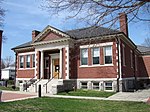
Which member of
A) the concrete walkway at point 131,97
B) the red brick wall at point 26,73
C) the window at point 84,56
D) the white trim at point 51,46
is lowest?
the concrete walkway at point 131,97

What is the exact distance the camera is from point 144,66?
34094 millimetres

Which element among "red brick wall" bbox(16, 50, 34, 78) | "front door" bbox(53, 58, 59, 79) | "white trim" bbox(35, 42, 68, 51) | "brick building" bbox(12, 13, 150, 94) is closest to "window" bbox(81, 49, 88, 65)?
"brick building" bbox(12, 13, 150, 94)

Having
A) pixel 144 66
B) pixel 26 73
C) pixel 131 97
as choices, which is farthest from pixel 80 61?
pixel 144 66

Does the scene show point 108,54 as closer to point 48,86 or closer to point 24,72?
point 48,86

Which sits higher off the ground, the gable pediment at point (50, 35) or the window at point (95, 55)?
the gable pediment at point (50, 35)

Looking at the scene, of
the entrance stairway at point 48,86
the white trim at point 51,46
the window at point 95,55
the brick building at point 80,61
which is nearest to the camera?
the entrance stairway at point 48,86

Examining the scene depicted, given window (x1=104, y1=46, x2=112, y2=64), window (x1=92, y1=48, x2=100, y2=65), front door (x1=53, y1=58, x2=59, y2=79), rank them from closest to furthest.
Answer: window (x1=104, y1=46, x2=112, y2=64)
window (x1=92, y1=48, x2=100, y2=65)
front door (x1=53, y1=58, x2=59, y2=79)

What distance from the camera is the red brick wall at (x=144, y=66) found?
33812 millimetres

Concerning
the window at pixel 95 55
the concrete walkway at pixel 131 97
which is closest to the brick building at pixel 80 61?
the window at pixel 95 55

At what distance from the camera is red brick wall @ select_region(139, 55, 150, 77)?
111ft

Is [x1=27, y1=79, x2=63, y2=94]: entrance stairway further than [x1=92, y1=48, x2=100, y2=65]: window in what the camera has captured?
No

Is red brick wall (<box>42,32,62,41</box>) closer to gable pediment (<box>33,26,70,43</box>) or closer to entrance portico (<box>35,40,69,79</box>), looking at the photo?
gable pediment (<box>33,26,70,43</box>)

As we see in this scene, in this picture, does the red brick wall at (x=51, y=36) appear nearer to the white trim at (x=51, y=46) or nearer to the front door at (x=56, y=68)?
the white trim at (x=51, y=46)

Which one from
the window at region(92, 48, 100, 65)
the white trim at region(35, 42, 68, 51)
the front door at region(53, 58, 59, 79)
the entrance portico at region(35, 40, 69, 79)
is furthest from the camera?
the front door at region(53, 58, 59, 79)
